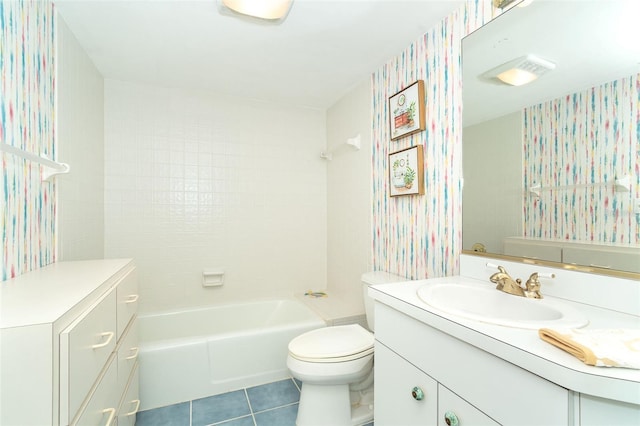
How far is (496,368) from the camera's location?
721mm

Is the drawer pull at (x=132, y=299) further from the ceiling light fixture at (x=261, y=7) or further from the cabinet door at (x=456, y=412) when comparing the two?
the ceiling light fixture at (x=261, y=7)

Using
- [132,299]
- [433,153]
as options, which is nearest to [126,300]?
[132,299]

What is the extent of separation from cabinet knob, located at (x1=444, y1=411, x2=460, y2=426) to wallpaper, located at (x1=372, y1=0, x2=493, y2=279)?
852 mm

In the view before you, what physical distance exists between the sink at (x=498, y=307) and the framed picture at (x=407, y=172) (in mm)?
701

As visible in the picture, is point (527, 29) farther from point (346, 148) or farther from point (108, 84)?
point (108, 84)

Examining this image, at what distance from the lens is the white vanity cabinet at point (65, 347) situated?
2.07 ft

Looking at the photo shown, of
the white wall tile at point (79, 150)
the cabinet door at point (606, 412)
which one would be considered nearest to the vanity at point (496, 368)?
the cabinet door at point (606, 412)

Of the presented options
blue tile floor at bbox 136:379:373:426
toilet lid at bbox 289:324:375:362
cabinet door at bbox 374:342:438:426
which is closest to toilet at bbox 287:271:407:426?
toilet lid at bbox 289:324:375:362

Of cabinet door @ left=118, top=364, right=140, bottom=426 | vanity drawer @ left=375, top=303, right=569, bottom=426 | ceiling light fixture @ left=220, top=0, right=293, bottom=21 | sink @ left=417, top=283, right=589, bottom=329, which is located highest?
ceiling light fixture @ left=220, top=0, right=293, bottom=21

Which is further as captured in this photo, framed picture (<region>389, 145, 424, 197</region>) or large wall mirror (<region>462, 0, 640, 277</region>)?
framed picture (<region>389, 145, 424, 197</region>)

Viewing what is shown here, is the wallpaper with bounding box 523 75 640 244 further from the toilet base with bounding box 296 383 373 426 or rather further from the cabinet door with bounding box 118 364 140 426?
the cabinet door with bounding box 118 364 140 426

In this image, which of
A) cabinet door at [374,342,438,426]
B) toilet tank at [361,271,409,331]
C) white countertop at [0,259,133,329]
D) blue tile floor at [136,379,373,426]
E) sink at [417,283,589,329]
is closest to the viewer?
white countertop at [0,259,133,329]

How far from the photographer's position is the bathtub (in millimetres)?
1798

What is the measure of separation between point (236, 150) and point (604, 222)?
2.52 meters
